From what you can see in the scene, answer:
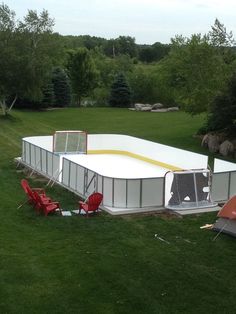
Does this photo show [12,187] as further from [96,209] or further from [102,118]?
[102,118]

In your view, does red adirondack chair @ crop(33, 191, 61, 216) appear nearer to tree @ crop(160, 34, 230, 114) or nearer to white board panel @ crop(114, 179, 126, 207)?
white board panel @ crop(114, 179, 126, 207)

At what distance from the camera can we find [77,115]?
168ft

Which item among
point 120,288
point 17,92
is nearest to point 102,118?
point 17,92

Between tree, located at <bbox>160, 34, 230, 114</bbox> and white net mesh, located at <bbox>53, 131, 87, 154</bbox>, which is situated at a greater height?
tree, located at <bbox>160, 34, 230, 114</bbox>

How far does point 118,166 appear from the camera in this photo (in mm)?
25734

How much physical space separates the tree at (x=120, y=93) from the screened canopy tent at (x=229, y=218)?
4496cm

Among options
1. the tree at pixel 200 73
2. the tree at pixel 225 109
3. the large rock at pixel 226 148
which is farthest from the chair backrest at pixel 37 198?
the tree at pixel 200 73

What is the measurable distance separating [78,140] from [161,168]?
458 centimetres

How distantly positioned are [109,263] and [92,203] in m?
4.26

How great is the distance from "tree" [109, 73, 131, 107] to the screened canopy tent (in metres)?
45.0

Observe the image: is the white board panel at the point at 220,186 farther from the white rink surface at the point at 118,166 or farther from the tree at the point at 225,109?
the tree at the point at 225,109

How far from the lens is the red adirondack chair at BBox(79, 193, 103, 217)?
→ 16.6m

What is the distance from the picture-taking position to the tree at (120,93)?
59.4 metres

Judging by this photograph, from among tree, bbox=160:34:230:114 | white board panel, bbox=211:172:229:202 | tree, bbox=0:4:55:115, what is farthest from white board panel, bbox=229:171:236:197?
tree, bbox=0:4:55:115
